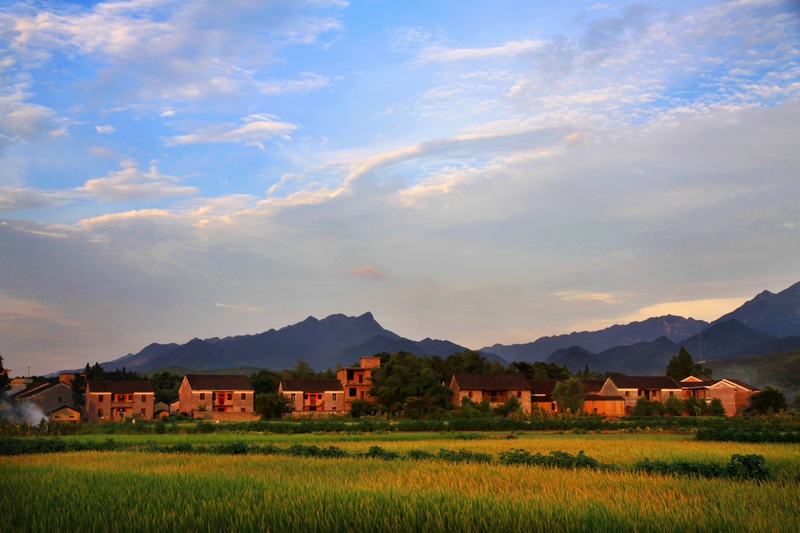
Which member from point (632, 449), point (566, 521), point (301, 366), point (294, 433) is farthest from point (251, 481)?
point (301, 366)

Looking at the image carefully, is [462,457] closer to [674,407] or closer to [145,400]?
[674,407]

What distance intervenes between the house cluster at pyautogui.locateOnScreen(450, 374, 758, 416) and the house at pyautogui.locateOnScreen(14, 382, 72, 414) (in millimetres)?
55293

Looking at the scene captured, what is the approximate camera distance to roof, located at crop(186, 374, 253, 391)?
90562 mm

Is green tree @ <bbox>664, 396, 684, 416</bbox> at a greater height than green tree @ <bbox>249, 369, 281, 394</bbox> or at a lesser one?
lesser

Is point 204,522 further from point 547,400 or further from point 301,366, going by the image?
point 301,366

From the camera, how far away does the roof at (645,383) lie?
96188mm

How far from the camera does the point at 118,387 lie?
299 ft

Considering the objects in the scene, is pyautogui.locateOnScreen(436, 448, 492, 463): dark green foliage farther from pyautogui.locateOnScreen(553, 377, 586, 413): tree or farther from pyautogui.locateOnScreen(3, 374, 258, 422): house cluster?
pyautogui.locateOnScreen(3, 374, 258, 422): house cluster

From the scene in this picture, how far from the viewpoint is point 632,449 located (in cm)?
2842

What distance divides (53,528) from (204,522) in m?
2.35

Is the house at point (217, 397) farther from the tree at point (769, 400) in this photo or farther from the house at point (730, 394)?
the house at point (730, 394)

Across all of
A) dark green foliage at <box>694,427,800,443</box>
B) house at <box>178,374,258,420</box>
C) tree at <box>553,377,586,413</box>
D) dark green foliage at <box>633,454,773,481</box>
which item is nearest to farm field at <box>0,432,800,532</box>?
dark green foliage at <box>633,454,773,481</box>

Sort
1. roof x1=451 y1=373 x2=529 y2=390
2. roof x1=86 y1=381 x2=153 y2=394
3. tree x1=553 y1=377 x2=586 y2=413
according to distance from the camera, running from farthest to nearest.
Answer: roof x1=86 y1=381 x2=153 y2=394, roof x1=451 y1=373 x2=529 y2=390, tree x1=553 y1=377 x2=586 y2=413

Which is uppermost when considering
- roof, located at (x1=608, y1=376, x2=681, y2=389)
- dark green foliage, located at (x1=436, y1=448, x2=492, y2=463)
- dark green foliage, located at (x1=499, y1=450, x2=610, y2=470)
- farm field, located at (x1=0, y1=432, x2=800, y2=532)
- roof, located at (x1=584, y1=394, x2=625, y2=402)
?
farm field, located at (x1=0, y1=432, x2=800, y2=532)
